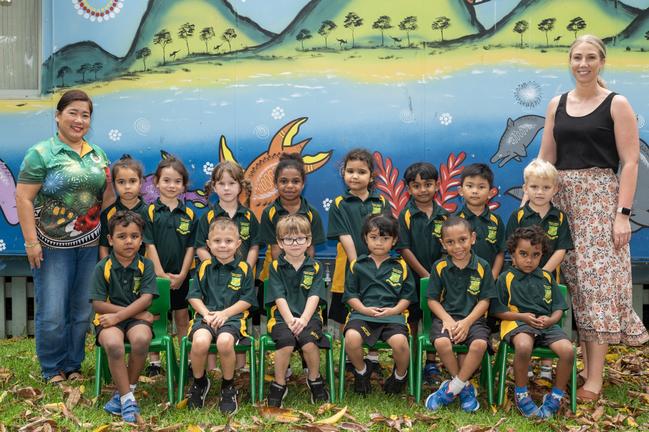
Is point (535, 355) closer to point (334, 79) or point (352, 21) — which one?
point (334, 79)

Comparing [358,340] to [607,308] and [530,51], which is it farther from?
[530,51]

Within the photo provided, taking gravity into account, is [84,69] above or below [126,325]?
above

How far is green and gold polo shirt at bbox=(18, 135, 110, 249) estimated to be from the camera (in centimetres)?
414

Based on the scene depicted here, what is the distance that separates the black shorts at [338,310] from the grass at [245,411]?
1.40ft

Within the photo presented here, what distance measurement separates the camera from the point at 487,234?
4359 mm

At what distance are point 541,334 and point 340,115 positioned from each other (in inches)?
81.8

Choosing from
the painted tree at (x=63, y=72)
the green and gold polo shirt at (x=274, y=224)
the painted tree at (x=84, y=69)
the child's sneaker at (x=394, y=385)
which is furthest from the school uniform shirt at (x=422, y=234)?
the painted tree at (x=63, y=72)

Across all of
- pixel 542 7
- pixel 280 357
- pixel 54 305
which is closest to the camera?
pixel 280 357

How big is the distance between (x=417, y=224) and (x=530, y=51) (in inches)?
61.6

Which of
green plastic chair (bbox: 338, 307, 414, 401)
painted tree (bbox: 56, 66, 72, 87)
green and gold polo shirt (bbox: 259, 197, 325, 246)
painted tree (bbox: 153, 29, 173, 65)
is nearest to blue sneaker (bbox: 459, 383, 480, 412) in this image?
green plastic chair (bbox: 338, 307, 414, 401)

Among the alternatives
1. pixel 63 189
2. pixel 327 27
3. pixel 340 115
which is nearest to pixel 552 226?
pixel 340 115

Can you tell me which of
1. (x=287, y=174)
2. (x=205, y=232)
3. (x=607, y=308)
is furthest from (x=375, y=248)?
(x=607, y=308)

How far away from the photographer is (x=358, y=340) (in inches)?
155

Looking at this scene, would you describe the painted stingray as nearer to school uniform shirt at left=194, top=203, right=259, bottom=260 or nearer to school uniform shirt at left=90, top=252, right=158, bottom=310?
school uniform shirt at left=194, top=203, right=259, bottom=260
